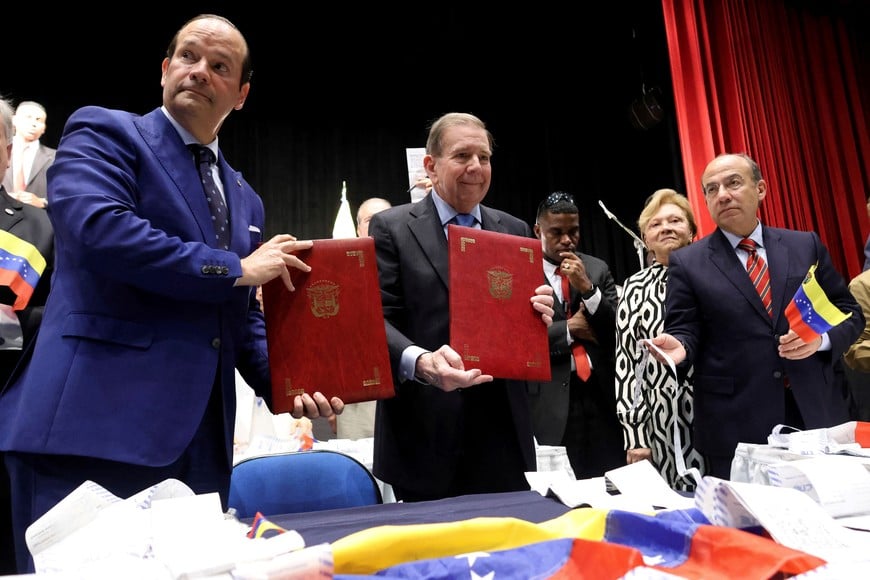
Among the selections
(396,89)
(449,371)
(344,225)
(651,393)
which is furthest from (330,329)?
(396,89)

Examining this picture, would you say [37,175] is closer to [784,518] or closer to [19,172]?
[19,172]

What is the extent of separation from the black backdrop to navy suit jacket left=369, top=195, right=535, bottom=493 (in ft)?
14.3

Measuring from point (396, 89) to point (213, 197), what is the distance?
645cm

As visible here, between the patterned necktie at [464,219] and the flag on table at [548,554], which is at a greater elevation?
the patterned necktie at [464,219]

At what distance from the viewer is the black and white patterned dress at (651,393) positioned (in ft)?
9.07

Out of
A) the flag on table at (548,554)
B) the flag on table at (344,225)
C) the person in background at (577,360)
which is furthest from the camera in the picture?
the flag on table at (344,225)

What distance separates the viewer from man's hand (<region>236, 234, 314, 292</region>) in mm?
1395

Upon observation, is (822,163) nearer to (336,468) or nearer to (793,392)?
(793,392)

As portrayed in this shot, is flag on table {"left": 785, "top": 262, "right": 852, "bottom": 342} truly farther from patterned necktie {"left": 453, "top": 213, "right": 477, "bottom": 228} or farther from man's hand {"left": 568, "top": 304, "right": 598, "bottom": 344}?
man's hand {"left": 568, "top": 304, "right": 598, "bottom": 344}

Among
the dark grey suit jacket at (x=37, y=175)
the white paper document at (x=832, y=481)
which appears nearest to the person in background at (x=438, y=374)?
the white paper document at (x=832, y=481)

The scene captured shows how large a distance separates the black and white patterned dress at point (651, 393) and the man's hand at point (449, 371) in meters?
1.41

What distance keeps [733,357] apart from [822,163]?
3784 millimetres

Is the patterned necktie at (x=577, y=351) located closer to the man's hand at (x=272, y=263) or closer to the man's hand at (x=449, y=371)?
the man's hand at (x=449, y=371)

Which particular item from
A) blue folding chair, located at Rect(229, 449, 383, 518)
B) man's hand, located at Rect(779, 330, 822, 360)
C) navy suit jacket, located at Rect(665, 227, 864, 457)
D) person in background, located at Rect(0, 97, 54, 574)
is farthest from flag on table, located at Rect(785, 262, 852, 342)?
person in background, located at Rect(0, 97, 54, 574)
